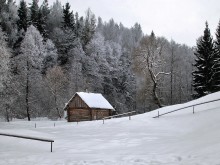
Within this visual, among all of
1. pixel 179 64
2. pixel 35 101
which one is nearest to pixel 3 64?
pixel 35 101

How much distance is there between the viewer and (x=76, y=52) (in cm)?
8256

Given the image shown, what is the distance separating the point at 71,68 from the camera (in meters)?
77.9

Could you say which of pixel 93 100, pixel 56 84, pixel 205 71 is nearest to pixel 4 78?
pixel 93 100

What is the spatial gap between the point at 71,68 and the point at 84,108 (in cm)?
2538

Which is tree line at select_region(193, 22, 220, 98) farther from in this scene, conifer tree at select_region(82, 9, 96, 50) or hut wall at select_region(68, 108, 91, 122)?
conifer tree at select_region(82, 9, 96, 50)

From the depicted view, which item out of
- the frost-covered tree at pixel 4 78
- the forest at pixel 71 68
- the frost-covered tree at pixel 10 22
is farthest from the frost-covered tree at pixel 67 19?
the frost-covered tree at pixel 4 78

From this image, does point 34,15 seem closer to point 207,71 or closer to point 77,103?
point 77,103

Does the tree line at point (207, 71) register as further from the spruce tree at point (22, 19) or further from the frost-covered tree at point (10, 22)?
the spruce tree at point (22, 19)

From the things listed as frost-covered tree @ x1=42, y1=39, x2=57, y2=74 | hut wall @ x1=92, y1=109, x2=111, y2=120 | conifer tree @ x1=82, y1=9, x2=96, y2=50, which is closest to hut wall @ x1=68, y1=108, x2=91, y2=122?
hut wall @ x1=92, y1=109, x2=111, y2=120

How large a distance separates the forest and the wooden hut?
338 inches

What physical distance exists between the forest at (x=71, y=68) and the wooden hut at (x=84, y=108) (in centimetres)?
859

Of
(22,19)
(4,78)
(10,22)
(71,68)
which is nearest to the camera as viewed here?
(4,78)

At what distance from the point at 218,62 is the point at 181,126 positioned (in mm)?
22988

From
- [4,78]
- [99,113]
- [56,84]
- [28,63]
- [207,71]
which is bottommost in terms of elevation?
[99,113]
